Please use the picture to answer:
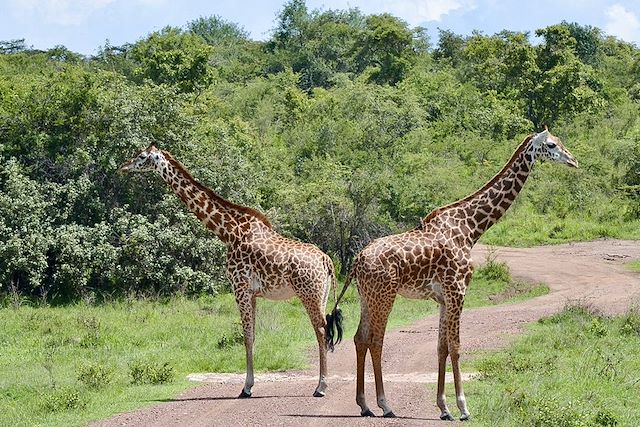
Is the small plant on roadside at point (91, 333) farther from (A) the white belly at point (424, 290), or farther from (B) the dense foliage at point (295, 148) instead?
(A) the white belly at point (424, 290)

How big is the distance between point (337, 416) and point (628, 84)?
44.3 metres

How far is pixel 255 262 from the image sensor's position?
12859 mm

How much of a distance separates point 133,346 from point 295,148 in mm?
19028

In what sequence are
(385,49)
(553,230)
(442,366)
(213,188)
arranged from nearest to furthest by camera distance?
(442,366), (213,188), (553,230), (385,49)

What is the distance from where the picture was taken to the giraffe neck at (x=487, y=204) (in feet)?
37.0

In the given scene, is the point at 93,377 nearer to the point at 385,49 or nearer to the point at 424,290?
the point at 424,290

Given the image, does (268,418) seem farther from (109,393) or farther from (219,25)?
(219,25)

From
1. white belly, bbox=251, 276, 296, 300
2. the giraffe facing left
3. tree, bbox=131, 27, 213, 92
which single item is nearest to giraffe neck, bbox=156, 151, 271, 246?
the giraffe facing left

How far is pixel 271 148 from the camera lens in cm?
3459

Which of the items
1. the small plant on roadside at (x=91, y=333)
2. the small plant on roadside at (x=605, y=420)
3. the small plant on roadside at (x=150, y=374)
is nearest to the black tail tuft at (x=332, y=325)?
the small plant on roadside at (x=150, y=374)

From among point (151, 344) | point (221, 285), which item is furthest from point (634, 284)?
point (151, 344)

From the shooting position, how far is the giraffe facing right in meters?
10.7

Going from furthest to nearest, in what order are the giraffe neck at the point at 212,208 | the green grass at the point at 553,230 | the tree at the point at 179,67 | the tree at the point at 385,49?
the tree at the point at 385,49, the tree at the point at 179,67, the green grass at the point at 553,230, the giraffe neck at the point at 212,208

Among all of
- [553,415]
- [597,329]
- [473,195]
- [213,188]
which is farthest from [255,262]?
[213,188]
